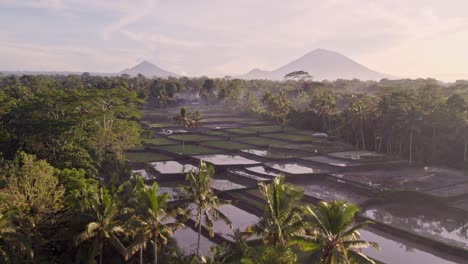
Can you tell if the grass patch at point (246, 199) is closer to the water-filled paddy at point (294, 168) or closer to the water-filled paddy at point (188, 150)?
the water-filled paddy at point (294, 168)

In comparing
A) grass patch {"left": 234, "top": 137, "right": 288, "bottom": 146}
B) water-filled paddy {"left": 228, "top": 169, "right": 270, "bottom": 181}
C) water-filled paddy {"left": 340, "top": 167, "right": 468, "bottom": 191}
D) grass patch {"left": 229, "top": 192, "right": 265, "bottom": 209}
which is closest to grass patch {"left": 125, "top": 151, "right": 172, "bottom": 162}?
water-filled paddy {"left": 228, "top": 169, "right": 270, "bottom": 181}

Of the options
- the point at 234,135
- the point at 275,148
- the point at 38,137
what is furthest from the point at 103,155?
the point at 234,135

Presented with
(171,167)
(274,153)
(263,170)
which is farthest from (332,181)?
(171,167)

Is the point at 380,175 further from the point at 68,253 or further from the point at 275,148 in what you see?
the point at 68,253

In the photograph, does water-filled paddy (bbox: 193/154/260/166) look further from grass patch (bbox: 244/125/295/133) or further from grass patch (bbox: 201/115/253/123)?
grass patch (bbox: 201/115/253/123)

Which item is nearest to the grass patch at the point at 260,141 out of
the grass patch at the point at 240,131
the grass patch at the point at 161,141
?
Answer: the grass patch at the point at 240,131

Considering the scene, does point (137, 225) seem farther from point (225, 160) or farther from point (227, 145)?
point (227, 145)

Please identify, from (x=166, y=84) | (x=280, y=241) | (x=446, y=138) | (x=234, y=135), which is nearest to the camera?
(x=280, y=241)
